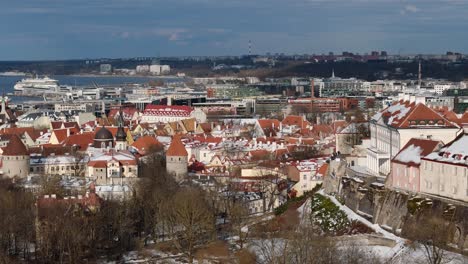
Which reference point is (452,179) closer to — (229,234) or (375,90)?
(229,234)

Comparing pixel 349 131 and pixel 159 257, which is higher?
pixel 349 131

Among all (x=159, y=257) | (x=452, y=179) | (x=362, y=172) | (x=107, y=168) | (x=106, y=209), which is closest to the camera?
(x=452, y=179)

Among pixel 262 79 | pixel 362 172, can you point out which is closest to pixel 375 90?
pixel 262 79

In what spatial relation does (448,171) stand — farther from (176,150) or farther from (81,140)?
(81,140)

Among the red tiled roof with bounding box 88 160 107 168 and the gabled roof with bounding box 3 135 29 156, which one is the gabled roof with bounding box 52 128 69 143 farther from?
the red tiled roof with bounding box 88 160 107 168

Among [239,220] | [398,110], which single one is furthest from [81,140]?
[239,220]

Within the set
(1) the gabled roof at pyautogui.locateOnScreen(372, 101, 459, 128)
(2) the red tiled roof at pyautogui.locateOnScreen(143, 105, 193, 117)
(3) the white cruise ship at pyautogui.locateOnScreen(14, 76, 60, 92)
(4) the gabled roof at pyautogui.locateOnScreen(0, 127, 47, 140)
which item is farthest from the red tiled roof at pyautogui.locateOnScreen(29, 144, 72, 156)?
(3) the white cruise ship at pyautogui.locateOnScreen(14, 76, 60, 92)
